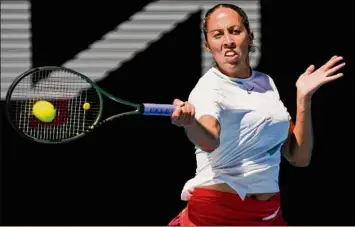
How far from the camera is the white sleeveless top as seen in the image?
442 cm

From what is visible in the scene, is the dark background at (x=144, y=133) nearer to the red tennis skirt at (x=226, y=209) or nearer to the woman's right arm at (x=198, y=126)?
the red tennis skirt at (x=226, y=209)

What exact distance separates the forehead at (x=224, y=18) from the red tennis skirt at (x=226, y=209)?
618mm

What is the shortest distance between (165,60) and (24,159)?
94 cm

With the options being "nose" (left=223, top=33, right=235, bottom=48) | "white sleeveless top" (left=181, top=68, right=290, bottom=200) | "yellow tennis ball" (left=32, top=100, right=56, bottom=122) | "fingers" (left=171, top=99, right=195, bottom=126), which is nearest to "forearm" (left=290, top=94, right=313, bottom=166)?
"white sleeveless top" (left=181, top=68, right=290, bottom=200)

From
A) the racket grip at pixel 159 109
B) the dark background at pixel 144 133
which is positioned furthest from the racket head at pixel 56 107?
the dark background at pixel 144 133

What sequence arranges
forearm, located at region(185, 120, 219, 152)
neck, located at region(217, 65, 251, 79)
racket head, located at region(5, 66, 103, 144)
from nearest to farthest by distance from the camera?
forearm, located at region(185, 120, 219, 152), neck, located at region(217, 65, 251, 79), racket head, located at region(5, 66, 103, 144)

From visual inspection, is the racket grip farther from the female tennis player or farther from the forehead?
the forehead

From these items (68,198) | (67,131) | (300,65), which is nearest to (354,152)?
(300,65)

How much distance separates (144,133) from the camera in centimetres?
670

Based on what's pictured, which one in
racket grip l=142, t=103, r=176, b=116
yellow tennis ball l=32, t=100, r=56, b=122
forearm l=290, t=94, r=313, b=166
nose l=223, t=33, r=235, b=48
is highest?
nose l=223, t=33, r=235, b=48

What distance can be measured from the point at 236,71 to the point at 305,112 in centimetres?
33

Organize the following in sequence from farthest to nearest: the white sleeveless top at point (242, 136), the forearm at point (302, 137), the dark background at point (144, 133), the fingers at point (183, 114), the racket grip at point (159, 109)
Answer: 1. the dark background at point (144, 133)
2. the forearm at point (302, 137)
3. the white sleeveless top at point (242, 136)
4. the racket grip at point (159, 109)
5. the fingers at point (183, 114)

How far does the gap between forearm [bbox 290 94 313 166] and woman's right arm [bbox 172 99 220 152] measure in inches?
21.1

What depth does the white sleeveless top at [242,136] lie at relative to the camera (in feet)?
14.5
